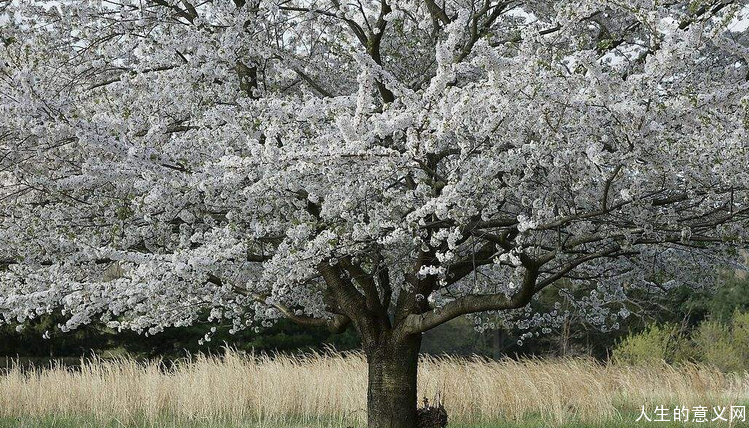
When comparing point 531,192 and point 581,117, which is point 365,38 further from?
point 581,117

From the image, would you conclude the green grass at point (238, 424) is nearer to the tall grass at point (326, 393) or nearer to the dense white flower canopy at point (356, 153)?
the tall grass at point (326, 393)

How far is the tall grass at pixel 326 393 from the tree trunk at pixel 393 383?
246 centimetres

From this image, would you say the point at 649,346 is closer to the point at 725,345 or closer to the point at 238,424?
the point at 725,345

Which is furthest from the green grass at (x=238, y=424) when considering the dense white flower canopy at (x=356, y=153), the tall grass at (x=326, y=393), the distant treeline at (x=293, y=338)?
the distant treeline at (x=293, y=338)

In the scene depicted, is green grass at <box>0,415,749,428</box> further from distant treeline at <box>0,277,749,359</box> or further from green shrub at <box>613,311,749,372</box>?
green shrub at <box>613,311,749,372</box>

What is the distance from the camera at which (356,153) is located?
471 cm

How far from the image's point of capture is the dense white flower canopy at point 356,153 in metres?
4.63

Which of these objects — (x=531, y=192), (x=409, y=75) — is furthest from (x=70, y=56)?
(x=531, y=192)

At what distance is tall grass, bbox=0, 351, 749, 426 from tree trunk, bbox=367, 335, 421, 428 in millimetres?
2459

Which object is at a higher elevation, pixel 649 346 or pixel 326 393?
pixel 326 393

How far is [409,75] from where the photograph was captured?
764 cm

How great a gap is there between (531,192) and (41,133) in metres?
3.39

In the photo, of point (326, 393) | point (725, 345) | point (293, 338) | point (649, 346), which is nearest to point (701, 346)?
point (725, 345)

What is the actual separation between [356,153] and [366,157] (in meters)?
0.11
